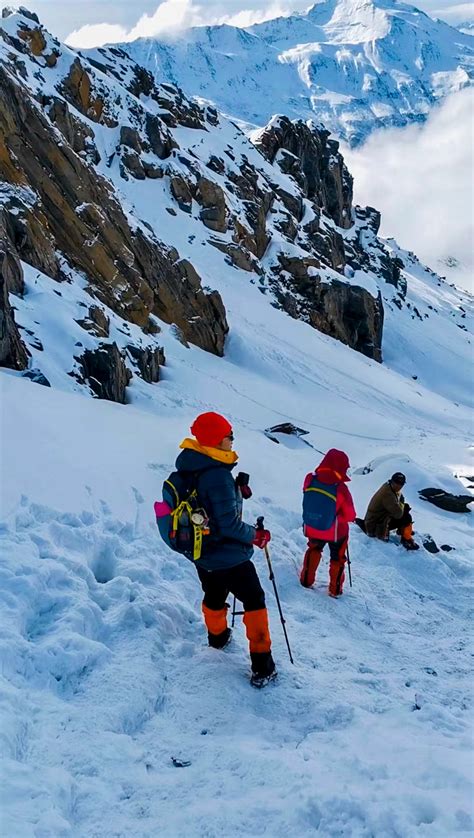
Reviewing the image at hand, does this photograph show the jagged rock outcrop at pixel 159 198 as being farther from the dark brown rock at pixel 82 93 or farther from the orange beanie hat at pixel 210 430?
the orange beanie hat at pixel 210 430

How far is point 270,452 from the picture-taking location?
13.9 meters

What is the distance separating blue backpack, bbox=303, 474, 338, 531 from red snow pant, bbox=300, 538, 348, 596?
9.0 inches

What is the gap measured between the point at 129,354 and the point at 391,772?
19981 millimetres

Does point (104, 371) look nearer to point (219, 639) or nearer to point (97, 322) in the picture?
point (97, 322)

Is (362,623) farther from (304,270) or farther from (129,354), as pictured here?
(304,270)

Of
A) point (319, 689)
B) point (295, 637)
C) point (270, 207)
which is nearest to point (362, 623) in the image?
point (295, 637)

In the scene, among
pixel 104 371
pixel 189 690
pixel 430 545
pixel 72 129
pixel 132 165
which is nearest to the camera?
pixel 189 690

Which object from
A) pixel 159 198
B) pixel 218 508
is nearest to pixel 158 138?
pixel 159 198

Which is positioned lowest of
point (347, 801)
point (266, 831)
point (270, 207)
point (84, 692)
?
point (84, 692)

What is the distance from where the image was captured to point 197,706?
4652 mm

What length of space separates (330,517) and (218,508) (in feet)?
8.99

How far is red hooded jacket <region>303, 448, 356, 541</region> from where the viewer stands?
23.6ft

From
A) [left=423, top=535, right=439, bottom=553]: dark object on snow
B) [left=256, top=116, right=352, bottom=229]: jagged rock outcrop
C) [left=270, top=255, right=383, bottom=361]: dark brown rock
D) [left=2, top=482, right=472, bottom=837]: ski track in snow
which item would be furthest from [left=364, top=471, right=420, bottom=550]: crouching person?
[left=256, top=116, right=352, bottom=229]: jagged rock outcrop

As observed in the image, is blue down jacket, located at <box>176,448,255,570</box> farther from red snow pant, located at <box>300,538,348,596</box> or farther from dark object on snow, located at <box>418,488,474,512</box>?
dark object on snow, located at <box>418,488,474,512</box>
